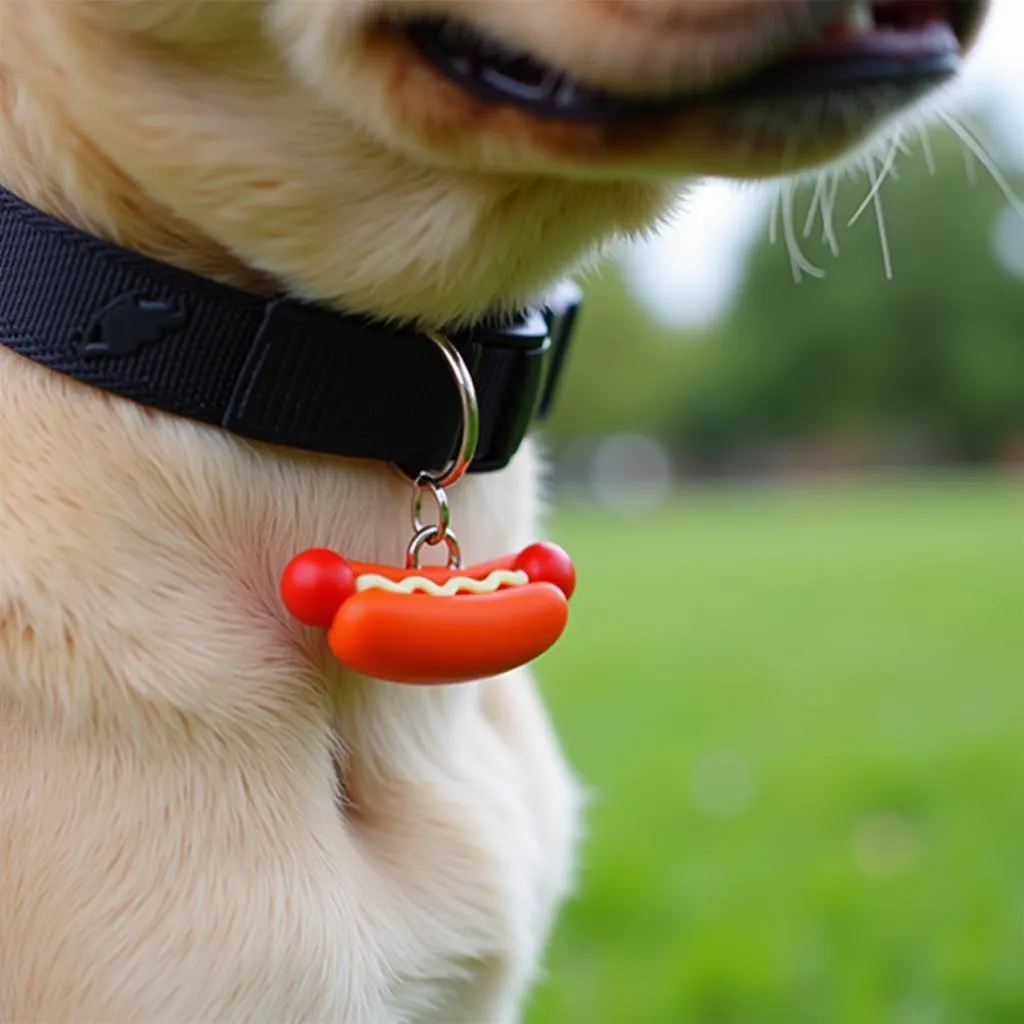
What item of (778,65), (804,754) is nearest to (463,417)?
(778,65)

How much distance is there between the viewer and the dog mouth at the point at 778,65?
88 centimetres

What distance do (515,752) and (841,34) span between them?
78 cm

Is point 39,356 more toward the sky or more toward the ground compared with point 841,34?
more toward the ground

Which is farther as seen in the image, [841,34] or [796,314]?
[796,314]

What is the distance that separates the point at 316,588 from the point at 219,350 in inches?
8.0

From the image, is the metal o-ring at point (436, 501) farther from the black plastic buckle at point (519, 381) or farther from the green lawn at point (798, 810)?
the green lawn at point (798, 810)

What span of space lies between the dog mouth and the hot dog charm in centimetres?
37

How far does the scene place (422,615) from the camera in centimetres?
100

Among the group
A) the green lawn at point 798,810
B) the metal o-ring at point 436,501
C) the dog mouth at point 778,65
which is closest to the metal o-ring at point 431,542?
the metal o-ring at point 436,501

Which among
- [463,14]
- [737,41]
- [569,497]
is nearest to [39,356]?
[463,14]

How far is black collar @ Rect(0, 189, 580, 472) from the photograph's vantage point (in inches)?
40.0

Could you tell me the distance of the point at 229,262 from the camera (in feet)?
3.60

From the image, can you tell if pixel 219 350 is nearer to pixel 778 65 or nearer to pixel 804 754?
pixel 778 65

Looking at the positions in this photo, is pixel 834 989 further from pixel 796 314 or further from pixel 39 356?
pixel 796 314
